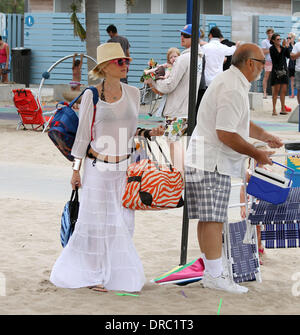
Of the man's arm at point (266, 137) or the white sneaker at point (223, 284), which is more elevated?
the man's arm at point (266, 137)

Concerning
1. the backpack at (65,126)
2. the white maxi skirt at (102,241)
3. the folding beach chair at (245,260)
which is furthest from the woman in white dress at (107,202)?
the folding beach chair at (245,260)

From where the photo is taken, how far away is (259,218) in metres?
5.19

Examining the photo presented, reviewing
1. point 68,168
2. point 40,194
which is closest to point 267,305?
point 40,194

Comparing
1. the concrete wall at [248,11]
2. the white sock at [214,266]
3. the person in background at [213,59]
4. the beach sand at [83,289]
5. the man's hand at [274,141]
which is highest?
the concrete wall at [248,11]

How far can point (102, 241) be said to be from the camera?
530cm

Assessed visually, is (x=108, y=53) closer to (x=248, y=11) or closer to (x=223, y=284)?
(x=223, y=284)

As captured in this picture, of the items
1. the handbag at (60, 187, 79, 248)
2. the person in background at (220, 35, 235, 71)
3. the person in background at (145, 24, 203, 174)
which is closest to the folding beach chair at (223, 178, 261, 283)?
the handbag at (60, 187, 79, 248)

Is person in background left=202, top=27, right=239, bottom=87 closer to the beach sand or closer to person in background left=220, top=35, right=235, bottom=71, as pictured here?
person in background left=220, top=35, right=235, bottom=71

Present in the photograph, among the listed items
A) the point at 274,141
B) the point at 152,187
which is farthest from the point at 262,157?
the point at 152,187

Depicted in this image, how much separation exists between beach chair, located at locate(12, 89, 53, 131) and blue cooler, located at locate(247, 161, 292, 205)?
9.48 metres

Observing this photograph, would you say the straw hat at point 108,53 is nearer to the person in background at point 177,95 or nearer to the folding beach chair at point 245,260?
the folding beach chair at point 245,260

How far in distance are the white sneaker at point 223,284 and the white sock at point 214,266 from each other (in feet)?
0.11

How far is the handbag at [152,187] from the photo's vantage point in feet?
16.6
